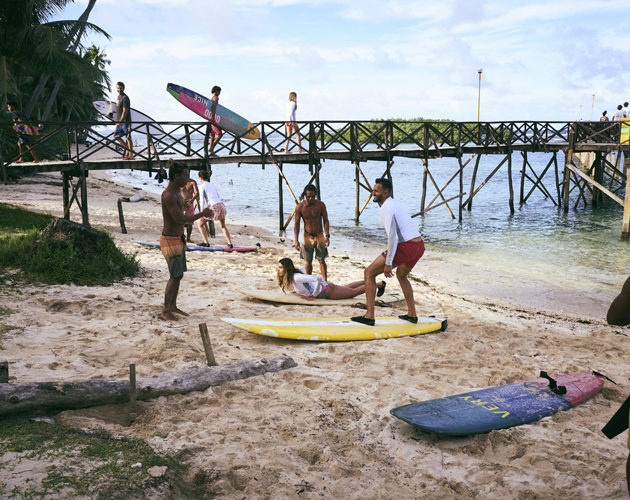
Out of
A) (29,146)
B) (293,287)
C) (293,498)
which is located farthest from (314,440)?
(29,146)

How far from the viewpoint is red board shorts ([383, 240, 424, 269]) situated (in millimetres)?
6207

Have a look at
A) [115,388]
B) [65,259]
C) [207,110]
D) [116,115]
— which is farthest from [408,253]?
[207,110]

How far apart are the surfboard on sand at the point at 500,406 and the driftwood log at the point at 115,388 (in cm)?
150

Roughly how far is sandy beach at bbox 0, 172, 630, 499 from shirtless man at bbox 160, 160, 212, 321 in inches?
23.0

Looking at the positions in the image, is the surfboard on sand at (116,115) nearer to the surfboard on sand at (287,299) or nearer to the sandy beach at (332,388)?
the sandy beach at (332,388)

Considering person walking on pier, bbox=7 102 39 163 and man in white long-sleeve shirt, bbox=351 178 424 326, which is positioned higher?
person walking on pier, bbox=7 102 39 163

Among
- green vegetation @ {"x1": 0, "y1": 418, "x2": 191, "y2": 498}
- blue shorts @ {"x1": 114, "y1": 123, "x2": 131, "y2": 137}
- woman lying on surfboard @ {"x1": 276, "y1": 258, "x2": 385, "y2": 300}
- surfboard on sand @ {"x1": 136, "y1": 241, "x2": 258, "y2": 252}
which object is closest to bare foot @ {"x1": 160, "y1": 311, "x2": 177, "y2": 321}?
woman lying on surfboard @ {"x1": 276, "y1": 258, "x2": 385, "y2": 300}

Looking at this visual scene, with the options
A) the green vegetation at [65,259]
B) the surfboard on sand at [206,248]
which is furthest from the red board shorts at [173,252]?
the surfboard on sand at [206,248]

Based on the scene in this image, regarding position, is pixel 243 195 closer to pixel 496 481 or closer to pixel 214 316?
pixel 214 316

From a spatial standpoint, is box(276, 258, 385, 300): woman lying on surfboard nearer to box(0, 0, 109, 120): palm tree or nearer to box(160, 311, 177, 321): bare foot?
box(160, 311, 177, 321): bare foot

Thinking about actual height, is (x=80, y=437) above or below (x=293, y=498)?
above

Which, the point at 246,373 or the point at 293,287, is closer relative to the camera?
the point at 246,373

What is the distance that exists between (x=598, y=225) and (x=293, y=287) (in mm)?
17095

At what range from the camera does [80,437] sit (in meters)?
3.46
